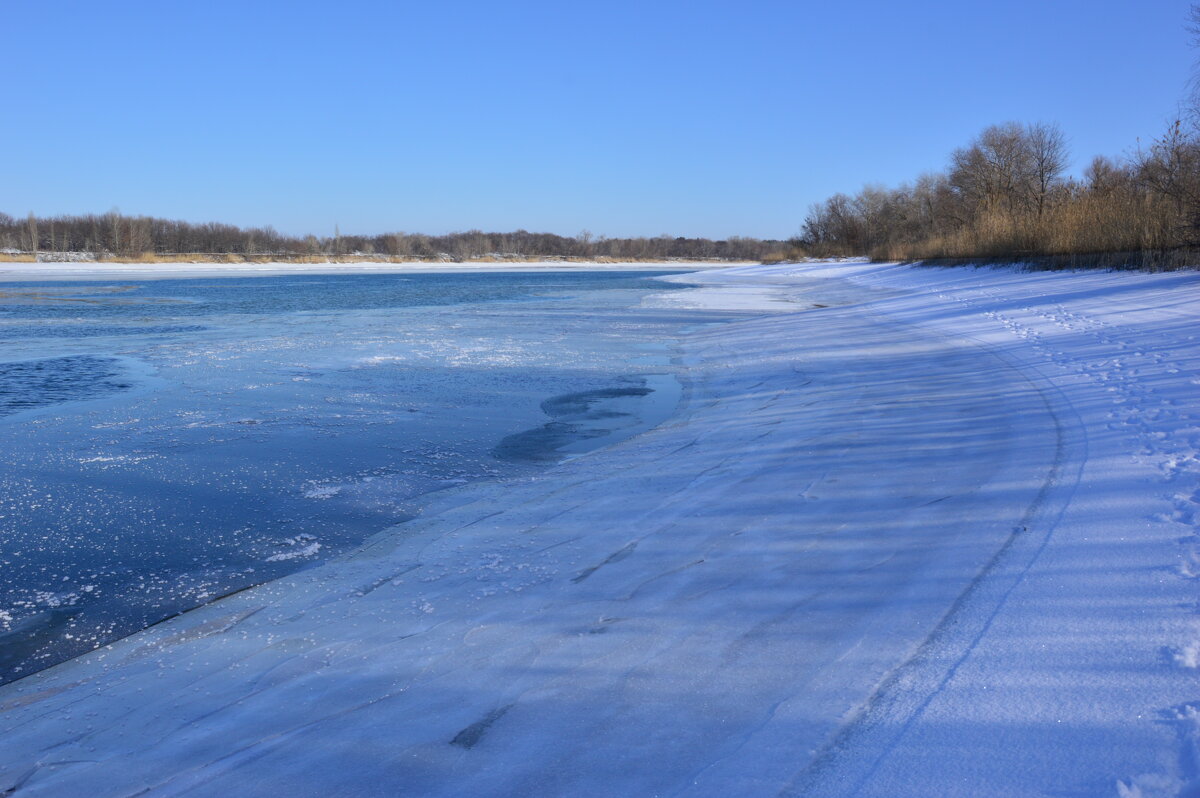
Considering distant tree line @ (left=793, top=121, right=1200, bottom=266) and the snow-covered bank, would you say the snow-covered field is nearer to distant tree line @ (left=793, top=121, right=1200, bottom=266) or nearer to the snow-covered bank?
distant tree line @ (left=793, top=121, right=1200, bottom=266)

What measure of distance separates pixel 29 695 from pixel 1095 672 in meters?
4.00

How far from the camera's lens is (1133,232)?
677 inches

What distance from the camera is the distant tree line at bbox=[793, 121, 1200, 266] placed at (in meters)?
16.3

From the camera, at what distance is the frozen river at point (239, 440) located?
4.34 meters

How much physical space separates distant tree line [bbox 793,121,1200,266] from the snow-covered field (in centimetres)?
1298

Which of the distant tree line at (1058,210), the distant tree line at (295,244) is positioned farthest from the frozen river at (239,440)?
the distant tree line at (295,244)

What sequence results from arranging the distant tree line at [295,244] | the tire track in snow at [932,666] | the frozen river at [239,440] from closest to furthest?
the tire track in snow at [932,666], the frozen river at [239,440], the distant tree line at [295,244]

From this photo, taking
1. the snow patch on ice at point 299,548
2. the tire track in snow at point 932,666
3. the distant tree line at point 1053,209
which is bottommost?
the snow patch on ice at point 299,548

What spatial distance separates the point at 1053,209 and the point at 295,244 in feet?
320

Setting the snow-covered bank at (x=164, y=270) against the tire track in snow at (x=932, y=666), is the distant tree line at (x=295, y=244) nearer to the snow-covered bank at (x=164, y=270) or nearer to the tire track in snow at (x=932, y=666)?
the snow-covered bank at (x=164, y=270)

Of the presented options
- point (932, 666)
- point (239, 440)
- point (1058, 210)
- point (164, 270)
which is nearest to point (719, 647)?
point (932, 666)

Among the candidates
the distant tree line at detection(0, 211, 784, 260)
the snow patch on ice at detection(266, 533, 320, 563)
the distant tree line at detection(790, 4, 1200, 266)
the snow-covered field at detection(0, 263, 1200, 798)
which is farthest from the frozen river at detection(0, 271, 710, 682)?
the distant tree line at detection(0, 211, 784, 260)

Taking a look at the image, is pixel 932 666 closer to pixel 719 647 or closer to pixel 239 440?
pixel 719 647

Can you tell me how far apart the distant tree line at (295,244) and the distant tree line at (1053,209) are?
157 feet
